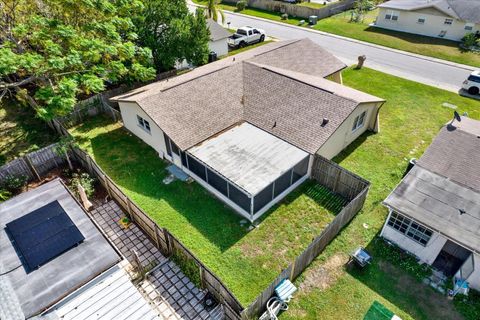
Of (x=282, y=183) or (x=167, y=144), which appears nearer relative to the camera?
(x=282, y=183)

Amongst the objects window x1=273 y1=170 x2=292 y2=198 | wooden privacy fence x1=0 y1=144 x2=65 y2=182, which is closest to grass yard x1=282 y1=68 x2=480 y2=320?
window x1=273 y1=170 x2=292 y2=198

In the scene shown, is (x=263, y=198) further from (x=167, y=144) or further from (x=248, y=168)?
(x=167, y=144)

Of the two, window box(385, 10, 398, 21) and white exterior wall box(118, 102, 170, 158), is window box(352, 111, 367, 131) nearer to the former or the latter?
white exterior wall box(118, 102, 170, 158)

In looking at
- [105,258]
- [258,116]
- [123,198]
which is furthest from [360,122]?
[105,258]

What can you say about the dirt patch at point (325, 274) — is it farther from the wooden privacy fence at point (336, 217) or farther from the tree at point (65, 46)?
the tree at point (65, 46)

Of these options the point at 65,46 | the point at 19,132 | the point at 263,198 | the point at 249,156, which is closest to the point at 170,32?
the point at 65,46
